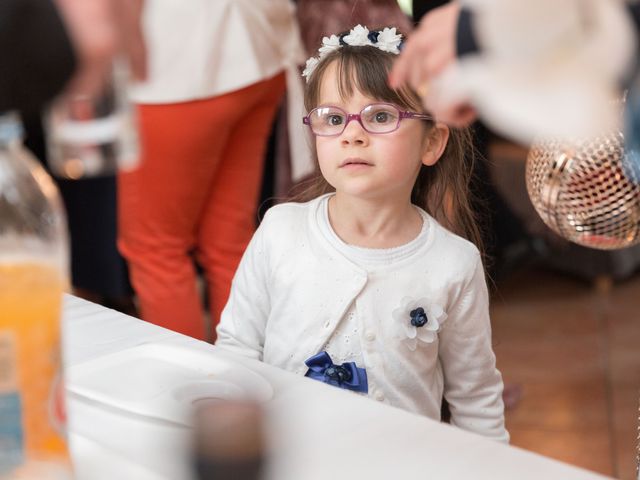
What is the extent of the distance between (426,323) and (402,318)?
3cm

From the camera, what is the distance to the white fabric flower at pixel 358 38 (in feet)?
4.99

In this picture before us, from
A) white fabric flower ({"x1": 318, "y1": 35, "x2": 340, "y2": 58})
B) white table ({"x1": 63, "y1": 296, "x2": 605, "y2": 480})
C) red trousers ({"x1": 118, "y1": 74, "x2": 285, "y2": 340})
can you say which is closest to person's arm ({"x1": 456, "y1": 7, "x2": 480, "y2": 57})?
white table ({"x1": 63, "y1": 296, "x2": 605, "y2": 480})

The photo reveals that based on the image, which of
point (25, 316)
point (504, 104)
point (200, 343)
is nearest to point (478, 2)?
point (504, 104)

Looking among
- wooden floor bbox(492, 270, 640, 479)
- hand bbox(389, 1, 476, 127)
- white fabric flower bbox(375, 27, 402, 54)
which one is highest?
hand bbox(389, 1, 476, 127)

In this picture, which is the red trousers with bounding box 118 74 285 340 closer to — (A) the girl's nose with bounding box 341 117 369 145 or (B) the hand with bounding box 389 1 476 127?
(A) the girl's nose with bounding box 341 117 369 145

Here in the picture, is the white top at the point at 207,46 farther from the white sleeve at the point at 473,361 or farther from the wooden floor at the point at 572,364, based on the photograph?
the wooden floor at the point at 572,364

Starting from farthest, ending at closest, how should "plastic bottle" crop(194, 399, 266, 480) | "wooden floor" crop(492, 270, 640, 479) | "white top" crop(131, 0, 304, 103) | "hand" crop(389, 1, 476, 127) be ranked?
1. "wooden floor" crop(492, 270, 640, 479)
2. "white top" crop(131, 0, 304, 103)
3. "hand" crop(389, 1, 476, 127)
4. "plastic bottle" crop(194, 399, 266, 480)

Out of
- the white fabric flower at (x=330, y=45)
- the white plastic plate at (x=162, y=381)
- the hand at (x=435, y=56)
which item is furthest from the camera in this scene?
the white fabric flower at (x=330, y=45)

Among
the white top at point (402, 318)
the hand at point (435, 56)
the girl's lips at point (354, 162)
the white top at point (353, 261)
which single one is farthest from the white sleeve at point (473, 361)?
the hand at point (435, 56)

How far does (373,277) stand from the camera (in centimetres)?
151

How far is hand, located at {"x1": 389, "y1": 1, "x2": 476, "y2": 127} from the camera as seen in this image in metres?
0.71

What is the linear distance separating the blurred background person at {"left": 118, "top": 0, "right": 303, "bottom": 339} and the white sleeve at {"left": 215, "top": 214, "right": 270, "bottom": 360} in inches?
19.5

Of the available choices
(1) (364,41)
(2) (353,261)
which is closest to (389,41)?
(1) (364,41)

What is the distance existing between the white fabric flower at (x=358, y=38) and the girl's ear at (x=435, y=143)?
16cm
